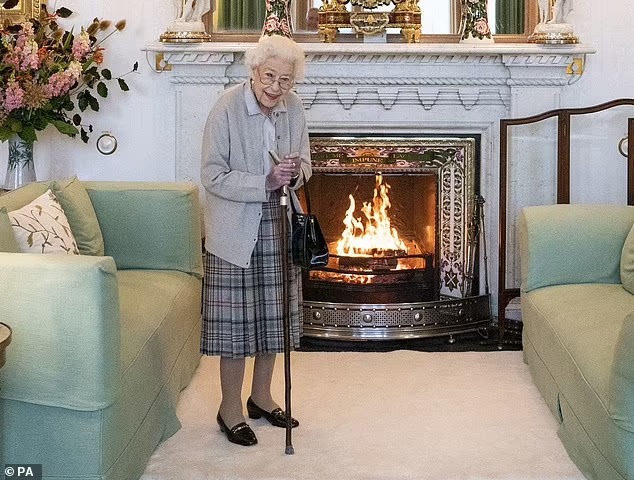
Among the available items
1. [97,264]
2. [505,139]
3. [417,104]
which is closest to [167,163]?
[417,104]

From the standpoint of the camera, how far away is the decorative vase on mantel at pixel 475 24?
505cm

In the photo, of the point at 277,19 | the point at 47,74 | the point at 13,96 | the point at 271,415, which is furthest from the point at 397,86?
the point at 271,415

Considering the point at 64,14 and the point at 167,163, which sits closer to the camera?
the point at 64,14

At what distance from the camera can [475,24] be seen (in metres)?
5.06

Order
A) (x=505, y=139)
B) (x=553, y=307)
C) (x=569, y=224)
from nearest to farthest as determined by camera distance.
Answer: (x=553, y=307) < (x=569, y=224) < (x=505, y=139)

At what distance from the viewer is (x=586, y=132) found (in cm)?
514

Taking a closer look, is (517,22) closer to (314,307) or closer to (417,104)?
(417,104)

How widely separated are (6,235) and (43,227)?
433 mm

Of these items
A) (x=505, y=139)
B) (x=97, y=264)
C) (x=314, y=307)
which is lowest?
(x=314, y=307)

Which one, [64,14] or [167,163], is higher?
[64,14]

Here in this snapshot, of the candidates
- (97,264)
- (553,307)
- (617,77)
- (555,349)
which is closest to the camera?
(97,264)

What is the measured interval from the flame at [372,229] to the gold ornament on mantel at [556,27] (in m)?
1.03

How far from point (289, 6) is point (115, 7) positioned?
0.83 m

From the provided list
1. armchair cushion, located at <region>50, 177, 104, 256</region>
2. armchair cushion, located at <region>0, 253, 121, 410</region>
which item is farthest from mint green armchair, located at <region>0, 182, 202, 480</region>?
armchair cushion, located at <region>50, 177, 104, 256</region>
